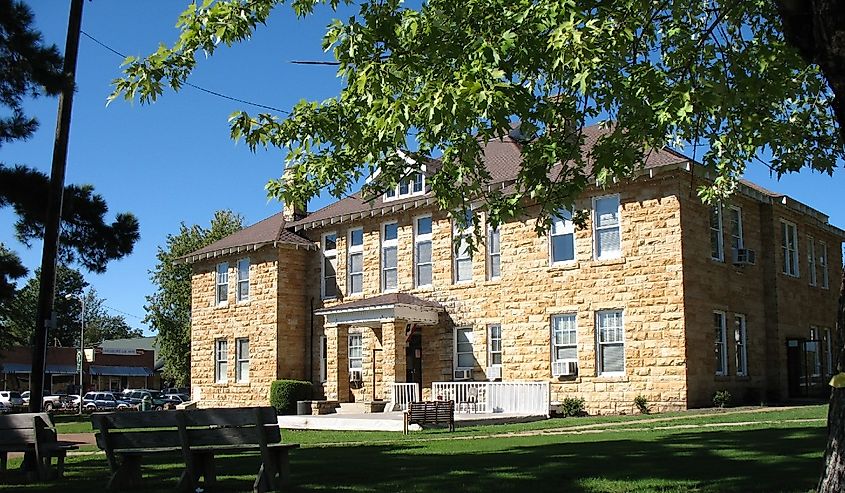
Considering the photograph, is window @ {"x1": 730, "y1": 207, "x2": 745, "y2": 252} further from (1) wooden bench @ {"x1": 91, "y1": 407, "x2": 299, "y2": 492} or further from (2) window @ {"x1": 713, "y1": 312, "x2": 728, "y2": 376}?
(1) wooden bench @ {"x1": 91, "y1": 407, "x2": 299, "y2": 492}

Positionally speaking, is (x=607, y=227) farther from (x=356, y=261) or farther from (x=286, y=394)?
(x=286, y=394)

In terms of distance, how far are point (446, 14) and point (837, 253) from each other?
28.3m

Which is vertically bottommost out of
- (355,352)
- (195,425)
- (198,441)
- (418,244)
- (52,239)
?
(198,441)

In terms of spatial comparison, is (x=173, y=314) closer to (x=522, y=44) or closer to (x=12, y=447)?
(x=12, y=447)

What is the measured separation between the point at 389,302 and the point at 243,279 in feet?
29.1

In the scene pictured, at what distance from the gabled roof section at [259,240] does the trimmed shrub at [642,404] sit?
14.8m

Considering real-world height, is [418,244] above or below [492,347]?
above

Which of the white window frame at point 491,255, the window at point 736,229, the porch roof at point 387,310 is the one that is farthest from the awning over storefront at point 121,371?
the window at point 736,229

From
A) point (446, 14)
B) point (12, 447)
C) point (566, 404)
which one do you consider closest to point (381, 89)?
point (446, 14)

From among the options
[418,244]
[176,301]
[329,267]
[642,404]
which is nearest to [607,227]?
[642,404]

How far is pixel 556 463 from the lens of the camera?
1182 cm

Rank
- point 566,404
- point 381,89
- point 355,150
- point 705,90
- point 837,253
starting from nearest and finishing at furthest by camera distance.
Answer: point 705,90 < point 381,89 < point 355,150 < point 566,404 < point 837,253

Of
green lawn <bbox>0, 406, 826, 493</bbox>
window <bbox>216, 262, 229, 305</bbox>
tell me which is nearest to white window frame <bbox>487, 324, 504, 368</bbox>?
green lawn <bbox>0, 406, 826, 493</bbox>

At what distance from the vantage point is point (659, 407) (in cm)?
2388
